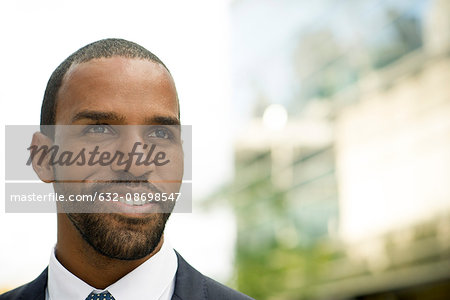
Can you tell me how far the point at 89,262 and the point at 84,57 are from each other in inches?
27.0

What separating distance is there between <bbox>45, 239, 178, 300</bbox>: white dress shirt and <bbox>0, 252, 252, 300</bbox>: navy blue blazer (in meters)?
0.03

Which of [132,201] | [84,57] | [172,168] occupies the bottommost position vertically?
[132,201]

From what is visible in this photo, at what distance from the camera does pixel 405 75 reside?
70.4 feet

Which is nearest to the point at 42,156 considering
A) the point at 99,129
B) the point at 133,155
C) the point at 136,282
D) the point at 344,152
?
the point at 99,129

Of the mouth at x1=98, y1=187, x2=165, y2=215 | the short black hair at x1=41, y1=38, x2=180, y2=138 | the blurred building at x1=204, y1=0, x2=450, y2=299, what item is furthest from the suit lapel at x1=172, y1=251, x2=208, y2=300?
the blurred building at x1=204, y1=0, x2=450, y2=299

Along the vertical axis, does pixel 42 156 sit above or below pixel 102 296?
above

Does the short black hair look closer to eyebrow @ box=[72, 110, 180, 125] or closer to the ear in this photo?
the ear

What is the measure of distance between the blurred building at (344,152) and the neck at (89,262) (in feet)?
62.3

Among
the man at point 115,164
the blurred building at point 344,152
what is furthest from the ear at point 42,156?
the blurred building at point 344,152

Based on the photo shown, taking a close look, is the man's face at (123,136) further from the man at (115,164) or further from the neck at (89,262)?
the neck at (89,262)

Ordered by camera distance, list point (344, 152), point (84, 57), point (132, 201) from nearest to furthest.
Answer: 1. point (132, 201)
2. point (84, 57)
3. point (344, 152)

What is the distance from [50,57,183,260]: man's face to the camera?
7.28 ft

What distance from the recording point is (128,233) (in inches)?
87.4

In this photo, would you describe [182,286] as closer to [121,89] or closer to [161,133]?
[161,133]
